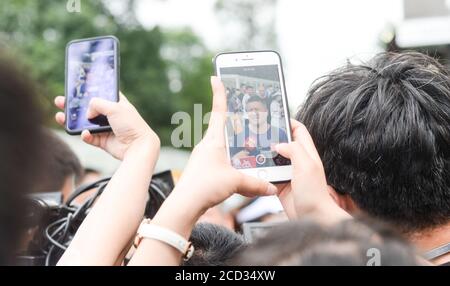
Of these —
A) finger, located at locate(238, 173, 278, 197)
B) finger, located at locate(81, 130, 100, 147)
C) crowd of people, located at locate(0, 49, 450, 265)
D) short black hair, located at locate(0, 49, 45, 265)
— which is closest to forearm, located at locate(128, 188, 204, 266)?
crowd of people, located at locate(0, 49, 450, 265)

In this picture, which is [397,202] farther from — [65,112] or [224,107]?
[65,112]

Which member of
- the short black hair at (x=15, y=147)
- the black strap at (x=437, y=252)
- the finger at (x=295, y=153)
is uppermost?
the short black hair at (x=15, y=147)

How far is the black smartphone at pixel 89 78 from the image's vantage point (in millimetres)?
1661

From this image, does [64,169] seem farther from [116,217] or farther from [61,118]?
[116,217]

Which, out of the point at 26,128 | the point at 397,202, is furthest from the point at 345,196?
the point at 26,128

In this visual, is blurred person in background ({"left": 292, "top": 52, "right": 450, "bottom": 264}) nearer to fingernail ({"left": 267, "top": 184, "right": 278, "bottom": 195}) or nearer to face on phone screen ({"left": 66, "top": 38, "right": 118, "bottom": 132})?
fingernail ({"left": 267, "top": 184, "right": 278, "bottom": 195})

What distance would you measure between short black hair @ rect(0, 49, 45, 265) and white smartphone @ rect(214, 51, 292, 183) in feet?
2.06

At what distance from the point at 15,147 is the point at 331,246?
1.47 feet

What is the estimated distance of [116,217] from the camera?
4.47ft

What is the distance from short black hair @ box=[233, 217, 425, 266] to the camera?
0.98 metres

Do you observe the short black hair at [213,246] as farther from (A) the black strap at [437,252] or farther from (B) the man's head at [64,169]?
(B) the man's head at [64,169]

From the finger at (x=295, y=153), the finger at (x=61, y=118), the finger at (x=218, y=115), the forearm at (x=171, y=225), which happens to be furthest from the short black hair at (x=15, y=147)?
the finger at (x=61, y=118)

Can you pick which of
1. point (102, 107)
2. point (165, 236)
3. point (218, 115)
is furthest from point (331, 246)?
point (102, 107)
